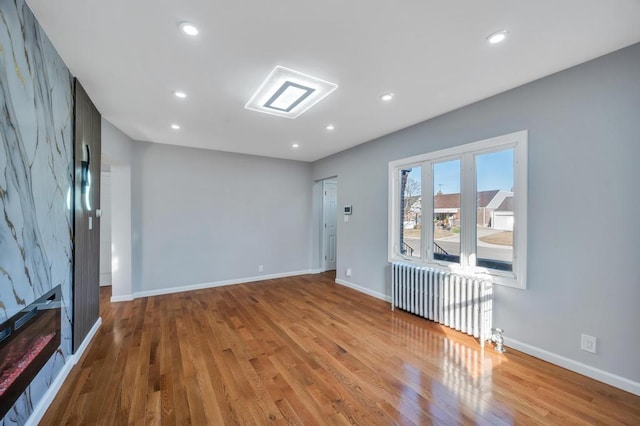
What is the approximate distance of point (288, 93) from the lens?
2713 millimetres

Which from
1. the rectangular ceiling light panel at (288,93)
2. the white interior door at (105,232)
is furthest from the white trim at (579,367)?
the white interior door at (105,232)

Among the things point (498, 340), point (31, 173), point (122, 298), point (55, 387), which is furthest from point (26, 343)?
point (498, 340)

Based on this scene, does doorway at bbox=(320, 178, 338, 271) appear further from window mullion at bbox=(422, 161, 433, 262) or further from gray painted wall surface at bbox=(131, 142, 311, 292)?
window mullion at bbox=(422, 161, 433, 262)

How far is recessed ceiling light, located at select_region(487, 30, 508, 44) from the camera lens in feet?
5.93

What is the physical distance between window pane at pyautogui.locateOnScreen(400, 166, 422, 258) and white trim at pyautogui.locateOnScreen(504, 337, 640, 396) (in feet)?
4.79

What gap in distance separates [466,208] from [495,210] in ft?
1.06

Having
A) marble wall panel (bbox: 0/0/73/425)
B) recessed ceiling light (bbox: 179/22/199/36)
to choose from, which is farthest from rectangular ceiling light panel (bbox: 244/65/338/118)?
marble wall panel (bbox: 0/0/73/425)

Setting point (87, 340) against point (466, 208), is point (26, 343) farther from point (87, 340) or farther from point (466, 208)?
point (466, 208)

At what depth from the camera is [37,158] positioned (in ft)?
5.79

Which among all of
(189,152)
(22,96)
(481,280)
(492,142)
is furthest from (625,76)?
(189,152)

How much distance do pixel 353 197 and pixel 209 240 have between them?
9.55 ft

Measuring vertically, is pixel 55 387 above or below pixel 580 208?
below

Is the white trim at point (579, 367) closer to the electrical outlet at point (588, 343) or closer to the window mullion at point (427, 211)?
the electrical outlet at point (588, 343)

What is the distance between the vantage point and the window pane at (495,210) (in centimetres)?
272
